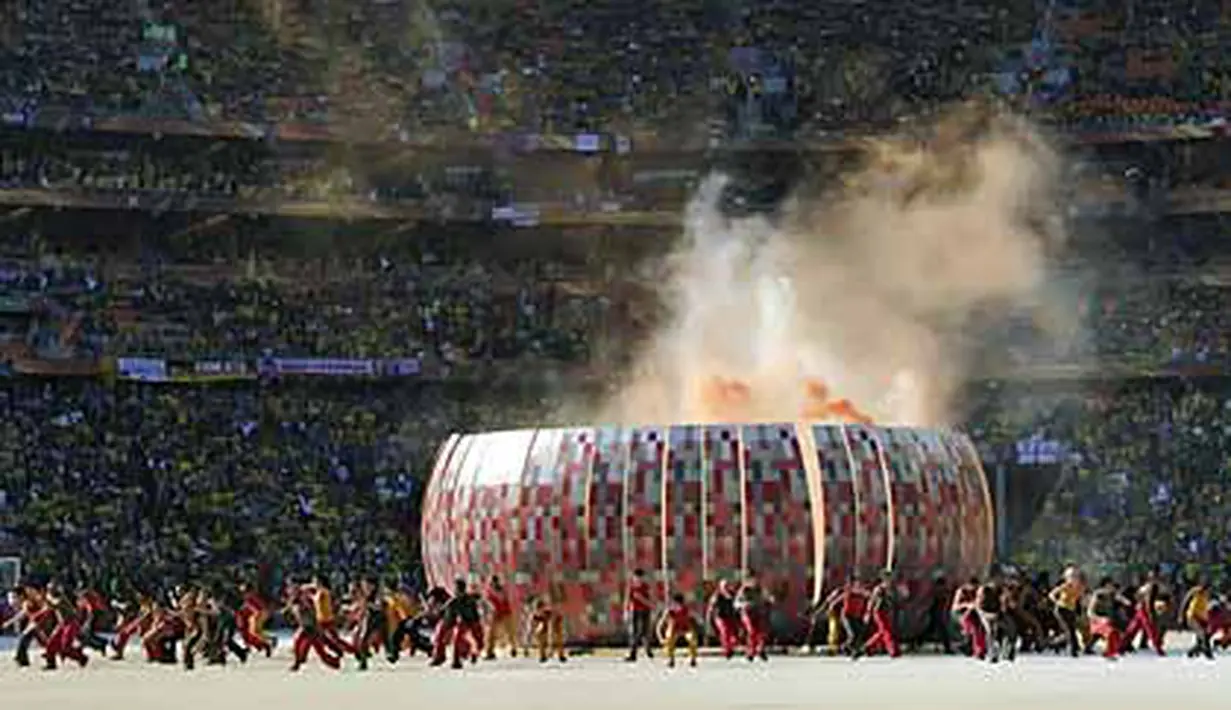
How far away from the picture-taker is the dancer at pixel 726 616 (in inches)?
1470

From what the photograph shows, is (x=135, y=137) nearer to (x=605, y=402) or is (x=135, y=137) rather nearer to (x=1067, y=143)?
(x=605, y=402)

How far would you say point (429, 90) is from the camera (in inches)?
2876

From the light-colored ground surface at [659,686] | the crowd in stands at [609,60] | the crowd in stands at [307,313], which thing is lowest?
the light-colored ground surface at [659,686]

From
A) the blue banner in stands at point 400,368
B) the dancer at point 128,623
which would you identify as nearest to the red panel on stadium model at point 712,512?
the dancer at point 128,623

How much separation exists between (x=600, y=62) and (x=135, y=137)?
12.8m

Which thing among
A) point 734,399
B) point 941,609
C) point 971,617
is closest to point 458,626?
point 971,617

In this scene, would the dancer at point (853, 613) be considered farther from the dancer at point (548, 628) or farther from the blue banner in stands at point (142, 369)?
the blue banner in stands at point (142, 369)

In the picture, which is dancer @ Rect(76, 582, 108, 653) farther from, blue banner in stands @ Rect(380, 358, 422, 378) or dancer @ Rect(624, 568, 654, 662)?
blue banner in stands @ Rect(380, 358, 422, 378)

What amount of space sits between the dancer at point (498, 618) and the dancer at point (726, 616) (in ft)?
10.7

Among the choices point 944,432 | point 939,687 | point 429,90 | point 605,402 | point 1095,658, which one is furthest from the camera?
point 429,90

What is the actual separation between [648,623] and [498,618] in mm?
2442

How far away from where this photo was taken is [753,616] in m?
37.1

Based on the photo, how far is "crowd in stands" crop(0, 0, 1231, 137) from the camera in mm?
70500

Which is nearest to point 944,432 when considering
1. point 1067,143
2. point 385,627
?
point 385,627
